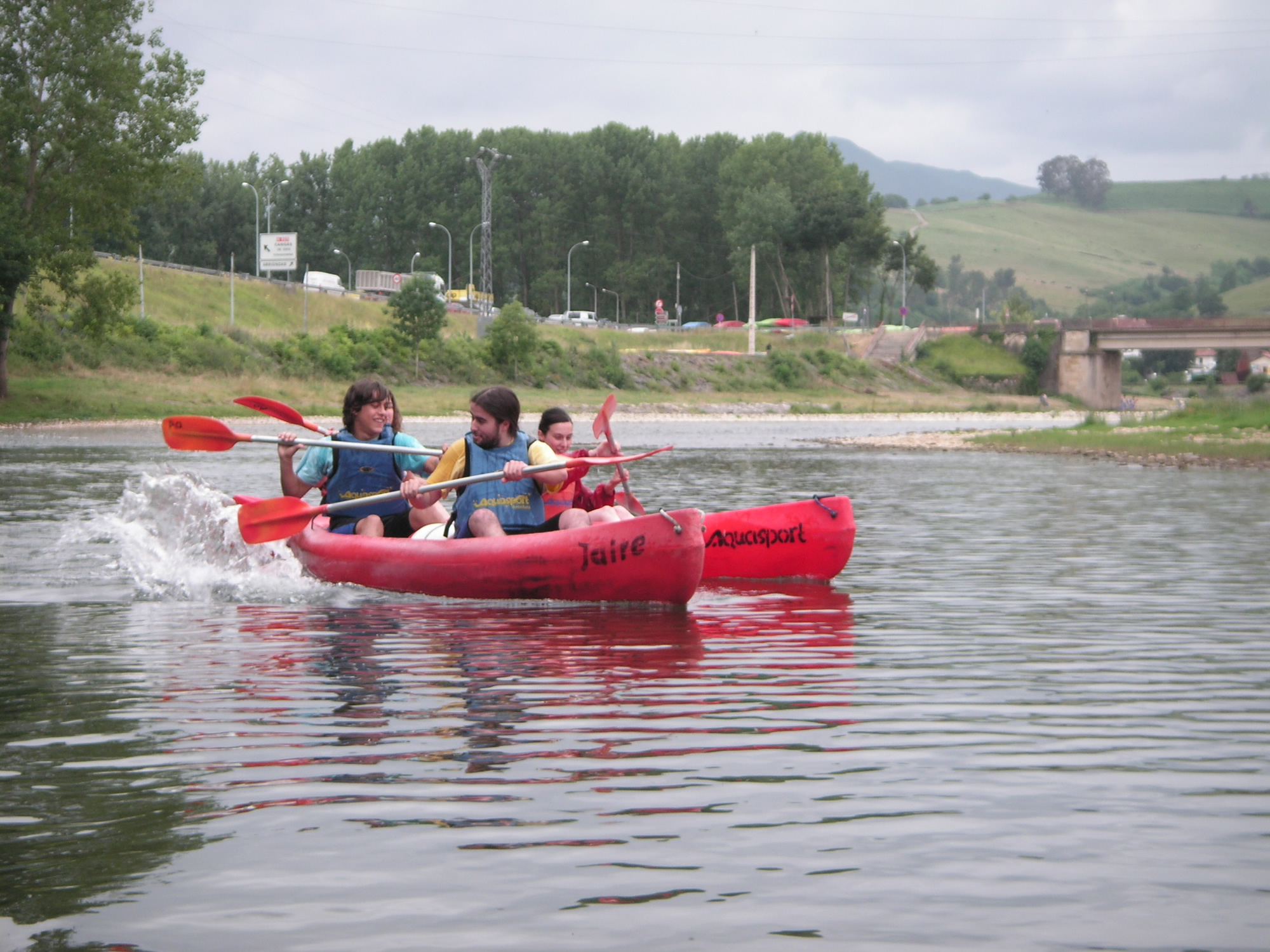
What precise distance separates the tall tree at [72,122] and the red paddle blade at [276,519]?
26.6 meters

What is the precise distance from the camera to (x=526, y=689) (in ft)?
20.4

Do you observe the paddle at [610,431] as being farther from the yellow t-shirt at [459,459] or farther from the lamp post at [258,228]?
the lamp post at [258,228]

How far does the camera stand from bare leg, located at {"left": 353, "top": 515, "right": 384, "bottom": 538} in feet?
32.9

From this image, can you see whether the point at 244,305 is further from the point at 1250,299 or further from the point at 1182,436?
the point at 1250,299

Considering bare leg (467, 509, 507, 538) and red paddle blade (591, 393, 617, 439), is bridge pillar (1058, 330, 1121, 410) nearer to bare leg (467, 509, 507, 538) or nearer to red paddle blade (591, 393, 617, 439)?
red paddle blade (591, 393, 617, 439)

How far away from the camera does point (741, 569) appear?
10.7 m

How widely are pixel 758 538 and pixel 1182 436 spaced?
24.2m

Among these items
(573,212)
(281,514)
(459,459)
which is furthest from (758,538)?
(573,212)

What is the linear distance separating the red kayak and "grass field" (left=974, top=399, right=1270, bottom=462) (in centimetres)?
1913

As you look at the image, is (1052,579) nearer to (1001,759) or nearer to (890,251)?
(1001,759)

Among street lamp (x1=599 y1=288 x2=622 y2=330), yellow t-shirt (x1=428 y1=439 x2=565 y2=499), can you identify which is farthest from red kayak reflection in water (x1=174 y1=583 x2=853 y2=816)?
street lamp (x1=599 y1=288 x2=622 y2=330)

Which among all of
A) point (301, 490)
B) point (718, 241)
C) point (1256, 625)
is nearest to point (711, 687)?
point (1256, 625)

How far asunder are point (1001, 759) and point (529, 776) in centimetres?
170

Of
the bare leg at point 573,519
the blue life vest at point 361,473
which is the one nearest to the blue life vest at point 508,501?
the bare leg at point 573,519
